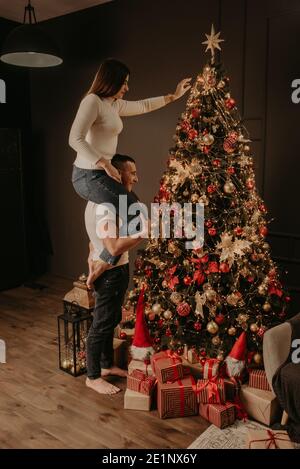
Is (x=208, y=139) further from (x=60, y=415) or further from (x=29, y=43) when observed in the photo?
(x=60, y=415)

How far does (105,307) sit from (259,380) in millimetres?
949

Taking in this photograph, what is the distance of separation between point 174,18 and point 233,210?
6.78ft

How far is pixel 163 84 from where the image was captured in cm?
390

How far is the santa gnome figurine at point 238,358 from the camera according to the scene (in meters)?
2.48

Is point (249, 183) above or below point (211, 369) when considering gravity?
above

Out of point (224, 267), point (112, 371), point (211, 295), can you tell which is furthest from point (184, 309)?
point (112, 371)

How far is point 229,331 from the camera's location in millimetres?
2541

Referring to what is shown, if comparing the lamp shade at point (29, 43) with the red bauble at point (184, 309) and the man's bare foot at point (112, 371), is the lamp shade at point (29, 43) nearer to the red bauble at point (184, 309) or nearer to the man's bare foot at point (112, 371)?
the red bauble at point (184, 309)

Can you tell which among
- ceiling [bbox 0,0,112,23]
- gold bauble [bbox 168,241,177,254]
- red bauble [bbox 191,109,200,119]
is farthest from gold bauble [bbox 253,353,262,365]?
ceiling [bbox 0,0,112,23]

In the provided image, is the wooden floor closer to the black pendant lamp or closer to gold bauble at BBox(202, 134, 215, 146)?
gold bauble at BBox(202, 134, 215, 146)

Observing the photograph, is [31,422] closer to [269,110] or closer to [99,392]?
[99,392]

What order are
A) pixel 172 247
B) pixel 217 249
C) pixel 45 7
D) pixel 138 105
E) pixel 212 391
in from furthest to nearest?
pixel 45 7
pixel 138 105
pixel 172 247
pixel 217 249
pixel 212 391

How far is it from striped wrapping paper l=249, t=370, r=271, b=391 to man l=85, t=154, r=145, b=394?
0.80 metres

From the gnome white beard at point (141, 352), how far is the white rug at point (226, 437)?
1.93ft
